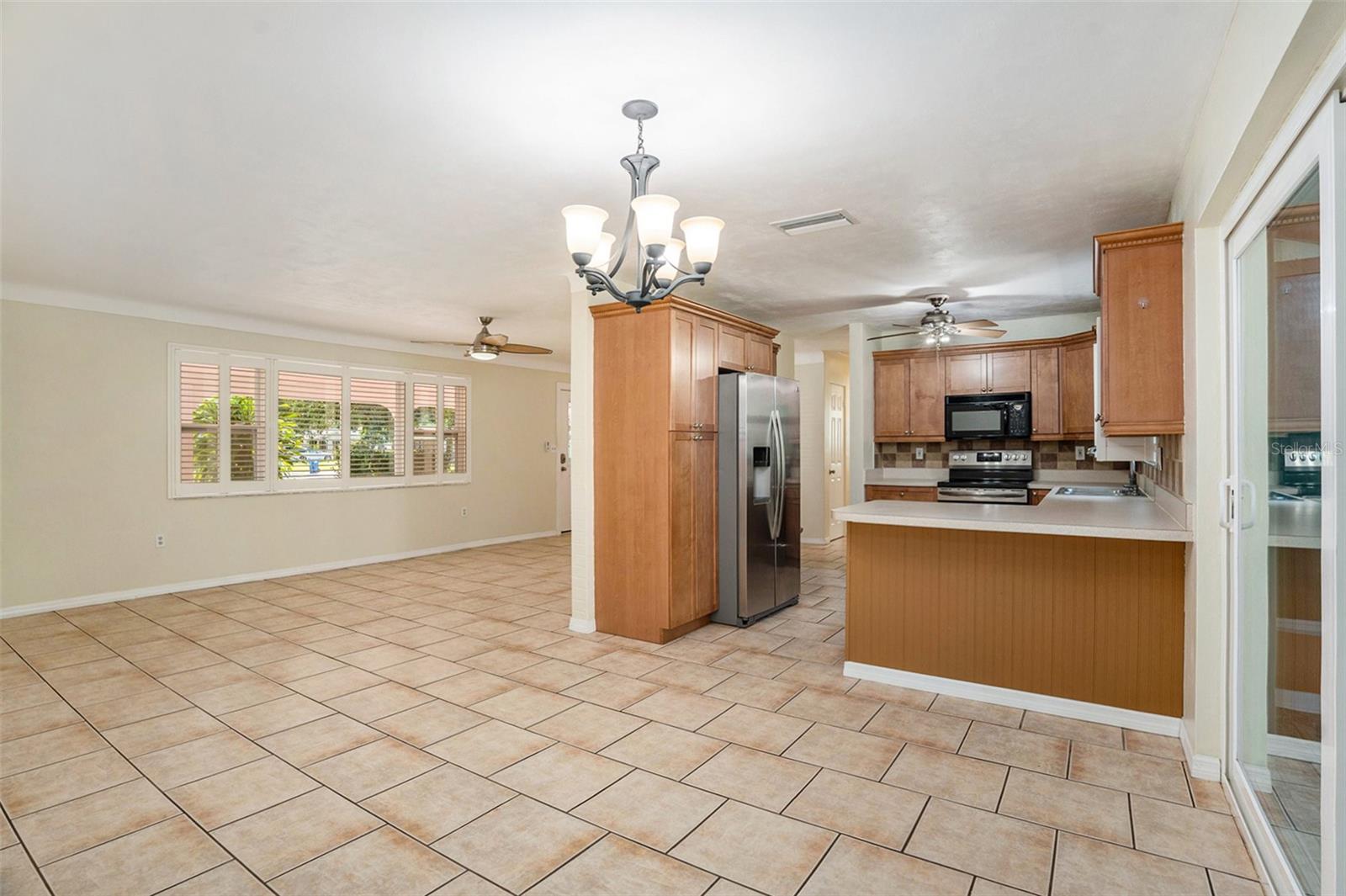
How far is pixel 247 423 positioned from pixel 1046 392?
25.1ft

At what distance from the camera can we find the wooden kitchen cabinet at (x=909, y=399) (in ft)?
22.8

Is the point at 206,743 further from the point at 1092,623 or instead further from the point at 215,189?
the point at 1092,623

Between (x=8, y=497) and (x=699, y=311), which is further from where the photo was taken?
(x=8, y=497)

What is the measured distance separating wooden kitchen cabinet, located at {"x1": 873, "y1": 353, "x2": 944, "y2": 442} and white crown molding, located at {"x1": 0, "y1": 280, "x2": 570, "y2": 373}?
4.98 metres

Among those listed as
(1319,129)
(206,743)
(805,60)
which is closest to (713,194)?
(805,60)

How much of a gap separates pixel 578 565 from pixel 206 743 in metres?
2.32

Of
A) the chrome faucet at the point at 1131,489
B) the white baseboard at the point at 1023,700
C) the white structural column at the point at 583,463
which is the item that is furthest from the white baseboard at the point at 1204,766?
the white structural column at the point at 583,463

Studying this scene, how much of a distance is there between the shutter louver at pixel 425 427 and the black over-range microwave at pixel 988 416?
5780 mm

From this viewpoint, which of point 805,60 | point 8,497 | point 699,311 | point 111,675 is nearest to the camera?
point 805,60

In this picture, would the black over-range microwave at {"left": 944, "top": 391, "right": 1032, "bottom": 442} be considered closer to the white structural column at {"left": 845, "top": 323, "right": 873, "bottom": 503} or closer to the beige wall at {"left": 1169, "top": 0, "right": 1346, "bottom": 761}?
the white structural column at {"left": 845, "top": 323, "right": 873, "bottom": 503}

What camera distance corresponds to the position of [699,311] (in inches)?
182

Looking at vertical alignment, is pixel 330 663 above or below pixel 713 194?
below

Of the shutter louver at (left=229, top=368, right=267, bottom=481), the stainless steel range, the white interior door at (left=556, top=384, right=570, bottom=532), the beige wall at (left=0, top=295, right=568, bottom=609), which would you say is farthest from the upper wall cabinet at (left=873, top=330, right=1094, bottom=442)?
the shutter louver at (left=229, top=368, right=267, bottom=481)

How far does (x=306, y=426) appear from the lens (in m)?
6.89
